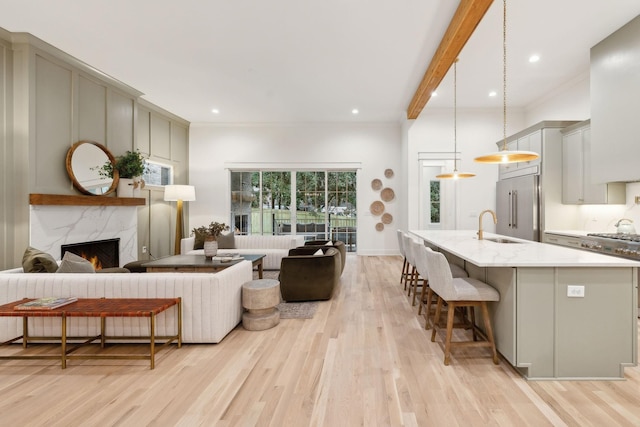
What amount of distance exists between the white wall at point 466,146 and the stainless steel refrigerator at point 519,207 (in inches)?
16.2

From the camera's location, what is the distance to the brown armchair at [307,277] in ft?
12.6

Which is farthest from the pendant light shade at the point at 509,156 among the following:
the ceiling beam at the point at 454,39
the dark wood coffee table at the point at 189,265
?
the dark wood coffee table at the point at 189,265

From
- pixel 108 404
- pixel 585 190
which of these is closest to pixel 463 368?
pixel 108 404

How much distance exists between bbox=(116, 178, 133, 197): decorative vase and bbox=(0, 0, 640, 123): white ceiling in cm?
159

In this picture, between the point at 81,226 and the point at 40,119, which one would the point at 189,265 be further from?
the point at 40,119

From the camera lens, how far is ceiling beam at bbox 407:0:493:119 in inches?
116

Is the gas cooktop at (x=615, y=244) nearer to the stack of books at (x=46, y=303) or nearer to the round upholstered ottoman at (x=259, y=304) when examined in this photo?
the round upholstered ottoman at (x=259, y=304)

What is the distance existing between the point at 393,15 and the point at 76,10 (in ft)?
10.7

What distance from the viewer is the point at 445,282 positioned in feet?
7.95

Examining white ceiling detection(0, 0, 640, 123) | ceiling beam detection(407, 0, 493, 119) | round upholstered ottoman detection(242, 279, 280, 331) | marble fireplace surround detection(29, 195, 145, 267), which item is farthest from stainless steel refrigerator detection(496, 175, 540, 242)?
marble fireplace surround detection(29, 195, 145, 267)

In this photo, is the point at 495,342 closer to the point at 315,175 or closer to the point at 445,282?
the point at 445,282

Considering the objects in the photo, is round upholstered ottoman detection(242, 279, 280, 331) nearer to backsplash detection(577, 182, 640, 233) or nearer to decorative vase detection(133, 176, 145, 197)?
decorative vase detection(133, 176, 145, 197)

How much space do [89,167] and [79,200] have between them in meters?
0.55

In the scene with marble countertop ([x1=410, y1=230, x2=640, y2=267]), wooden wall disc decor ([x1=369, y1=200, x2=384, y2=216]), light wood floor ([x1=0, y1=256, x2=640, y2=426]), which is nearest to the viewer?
light wood floor ([x1=0, y1=256, x2=640, y2=426])
